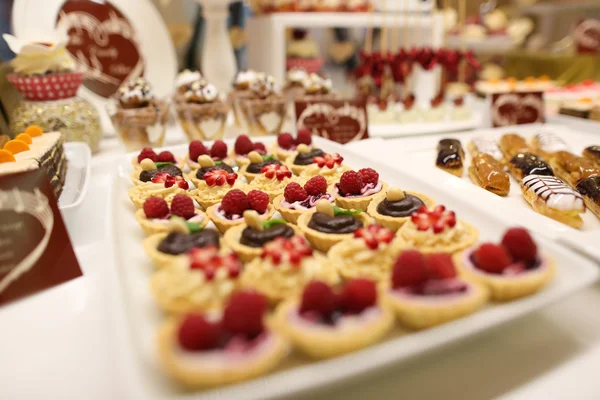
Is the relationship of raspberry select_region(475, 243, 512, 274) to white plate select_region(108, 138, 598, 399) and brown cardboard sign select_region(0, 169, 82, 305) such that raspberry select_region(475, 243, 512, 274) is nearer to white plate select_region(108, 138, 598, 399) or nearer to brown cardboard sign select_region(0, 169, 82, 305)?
white plate select_region(108, 138, 598, 399)

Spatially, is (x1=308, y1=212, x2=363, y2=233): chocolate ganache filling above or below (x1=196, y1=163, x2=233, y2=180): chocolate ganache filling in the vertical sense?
below

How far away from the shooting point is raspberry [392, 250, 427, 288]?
3.56 ft

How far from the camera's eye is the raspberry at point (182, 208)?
5.21 ft

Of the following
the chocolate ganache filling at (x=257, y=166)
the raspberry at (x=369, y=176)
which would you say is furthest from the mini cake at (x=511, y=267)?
the chocolate ganache filling at (x=257, y=166)

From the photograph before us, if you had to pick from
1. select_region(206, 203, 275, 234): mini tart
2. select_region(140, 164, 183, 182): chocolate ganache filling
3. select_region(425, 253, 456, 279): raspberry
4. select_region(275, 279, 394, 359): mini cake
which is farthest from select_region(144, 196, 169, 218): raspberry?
select_region(425, 253, 456, 279): raspberry

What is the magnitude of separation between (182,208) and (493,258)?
100 centimetres

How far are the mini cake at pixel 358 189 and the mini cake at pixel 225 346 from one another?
904 mm

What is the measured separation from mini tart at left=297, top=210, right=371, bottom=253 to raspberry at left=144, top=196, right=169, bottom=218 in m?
0.48

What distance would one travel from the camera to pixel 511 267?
3.84ft

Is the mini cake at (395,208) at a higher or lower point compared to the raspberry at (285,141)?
lower

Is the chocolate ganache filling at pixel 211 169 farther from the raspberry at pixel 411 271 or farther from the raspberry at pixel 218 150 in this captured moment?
the raspberry at pixel 411 271

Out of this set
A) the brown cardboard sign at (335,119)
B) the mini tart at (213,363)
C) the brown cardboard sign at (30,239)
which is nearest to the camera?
the mini tart at (213,363)

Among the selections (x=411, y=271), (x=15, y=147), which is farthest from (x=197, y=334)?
(x=15, y=147)

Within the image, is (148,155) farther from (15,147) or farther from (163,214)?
(163,214)
